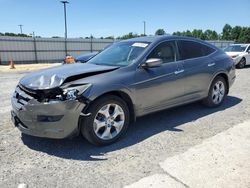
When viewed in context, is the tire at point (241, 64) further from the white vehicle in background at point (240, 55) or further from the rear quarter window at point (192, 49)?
the rear quarter window at point (192, 49)

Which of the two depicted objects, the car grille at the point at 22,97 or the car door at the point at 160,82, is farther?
the car door at the point at 160,82

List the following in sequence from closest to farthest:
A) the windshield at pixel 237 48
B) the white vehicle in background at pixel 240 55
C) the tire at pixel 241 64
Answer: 1. the white vehicle in background at pixel 240 55
2. the tire at pixel 241 64
3. the windshield at pixel 237 48

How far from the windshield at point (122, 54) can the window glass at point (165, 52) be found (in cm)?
20

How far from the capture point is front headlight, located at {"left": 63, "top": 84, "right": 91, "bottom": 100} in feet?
11.9

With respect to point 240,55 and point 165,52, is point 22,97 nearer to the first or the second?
point 165,52

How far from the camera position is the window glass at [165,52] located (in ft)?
15.6

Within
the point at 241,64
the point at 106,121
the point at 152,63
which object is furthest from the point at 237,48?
the point at 106,121

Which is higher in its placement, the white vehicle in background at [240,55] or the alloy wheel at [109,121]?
the white vehicle in background at [240,55]

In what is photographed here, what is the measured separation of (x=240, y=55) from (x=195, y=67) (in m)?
10.6

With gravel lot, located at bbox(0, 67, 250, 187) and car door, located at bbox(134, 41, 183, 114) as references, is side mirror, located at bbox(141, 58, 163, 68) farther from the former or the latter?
gravel lot, located at bbox(0, 67, 250, 187)

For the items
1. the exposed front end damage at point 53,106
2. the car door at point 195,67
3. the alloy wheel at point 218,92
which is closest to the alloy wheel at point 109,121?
the exposed front end damage at point 53,106

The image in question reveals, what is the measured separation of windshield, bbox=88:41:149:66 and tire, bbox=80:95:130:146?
0.80 metres

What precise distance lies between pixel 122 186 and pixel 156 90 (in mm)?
2034

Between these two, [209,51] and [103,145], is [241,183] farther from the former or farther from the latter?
[209,51]
